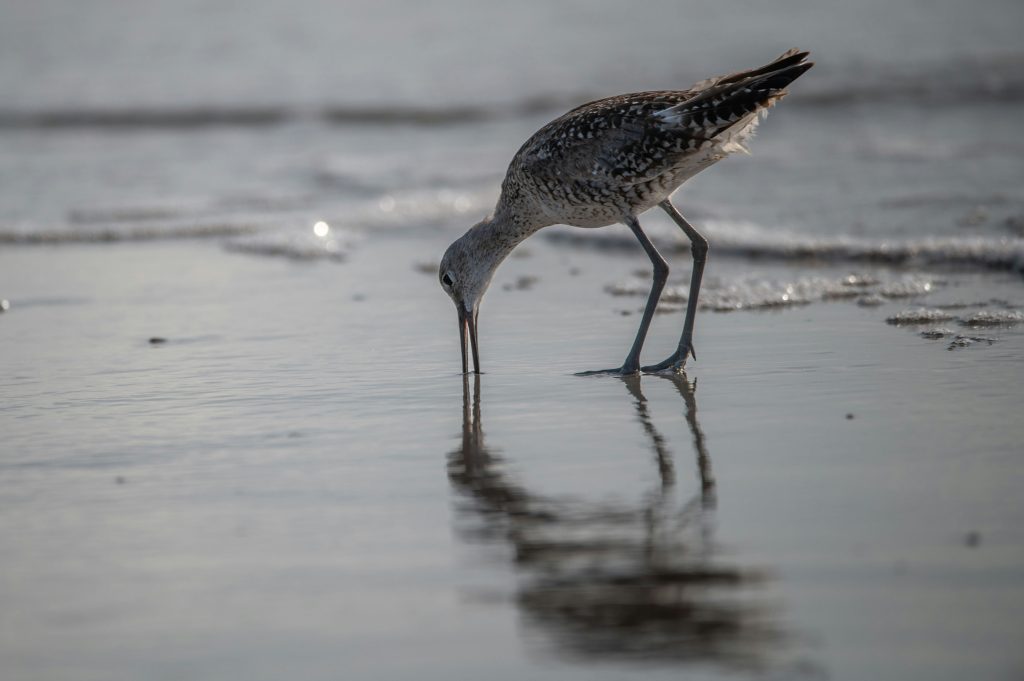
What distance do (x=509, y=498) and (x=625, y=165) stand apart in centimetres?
220

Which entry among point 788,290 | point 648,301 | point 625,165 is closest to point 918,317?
point 788,290

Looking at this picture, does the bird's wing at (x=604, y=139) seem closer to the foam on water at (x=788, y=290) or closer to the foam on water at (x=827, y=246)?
the foam on water at (x=788, y=290)

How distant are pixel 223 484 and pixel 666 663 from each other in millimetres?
1875

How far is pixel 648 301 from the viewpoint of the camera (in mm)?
6246

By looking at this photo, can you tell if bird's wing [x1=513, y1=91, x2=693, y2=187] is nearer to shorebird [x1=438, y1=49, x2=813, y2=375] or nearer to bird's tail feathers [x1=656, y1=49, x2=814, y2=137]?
shorebird [x1=438, y1=49, x2=813, y2=375]

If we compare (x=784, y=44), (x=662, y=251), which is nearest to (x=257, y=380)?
(x=662, y=251)

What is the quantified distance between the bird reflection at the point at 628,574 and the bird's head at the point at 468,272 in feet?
6.22

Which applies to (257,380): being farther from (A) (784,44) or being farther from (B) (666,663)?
(A) (784,44)

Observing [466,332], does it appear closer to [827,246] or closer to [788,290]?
[788,290]

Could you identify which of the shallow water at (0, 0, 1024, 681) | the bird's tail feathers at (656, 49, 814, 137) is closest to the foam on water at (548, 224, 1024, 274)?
the shallow water at (0, 0, 1024, 681)

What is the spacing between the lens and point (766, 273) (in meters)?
7.79

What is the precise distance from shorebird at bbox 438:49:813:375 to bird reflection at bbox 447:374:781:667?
5.81 ft

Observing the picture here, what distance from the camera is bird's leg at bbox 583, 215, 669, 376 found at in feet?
19.3

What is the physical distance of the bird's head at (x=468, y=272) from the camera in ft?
21.0
